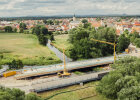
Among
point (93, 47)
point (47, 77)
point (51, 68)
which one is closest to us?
point (47, 77)

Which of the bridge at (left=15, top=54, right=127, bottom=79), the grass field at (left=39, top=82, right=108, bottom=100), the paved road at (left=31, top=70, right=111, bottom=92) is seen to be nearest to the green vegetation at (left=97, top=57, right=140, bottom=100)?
the grass field at (left=39, top=82, right=108, bottom=100)

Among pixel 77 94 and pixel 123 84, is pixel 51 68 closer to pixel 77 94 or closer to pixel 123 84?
pixel 77 94

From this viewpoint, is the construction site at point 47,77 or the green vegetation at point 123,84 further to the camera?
the construction site at point 47,77

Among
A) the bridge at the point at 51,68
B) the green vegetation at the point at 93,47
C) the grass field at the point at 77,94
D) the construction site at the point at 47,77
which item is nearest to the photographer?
the grass field at the point at 77,94

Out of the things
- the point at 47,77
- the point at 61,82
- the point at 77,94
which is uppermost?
the point at 47,77

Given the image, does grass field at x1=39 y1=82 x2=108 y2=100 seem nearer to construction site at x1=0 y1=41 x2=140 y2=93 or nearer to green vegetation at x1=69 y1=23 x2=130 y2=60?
construction site at x1=0 y1=41 x2=140 y2=93


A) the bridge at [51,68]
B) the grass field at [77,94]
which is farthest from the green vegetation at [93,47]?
the grass field at [77,94]

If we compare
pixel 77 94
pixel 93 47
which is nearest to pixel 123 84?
pixel 77 94

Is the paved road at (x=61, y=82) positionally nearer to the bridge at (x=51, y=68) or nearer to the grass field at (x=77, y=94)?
the grass field at (x=77, y=94)
